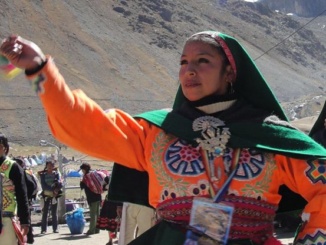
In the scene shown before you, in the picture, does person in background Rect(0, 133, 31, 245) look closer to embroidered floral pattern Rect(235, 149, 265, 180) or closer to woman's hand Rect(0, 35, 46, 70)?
embroidered floral pattern Rect(235, 149, 265, 180)

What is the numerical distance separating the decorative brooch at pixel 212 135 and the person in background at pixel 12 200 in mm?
3770

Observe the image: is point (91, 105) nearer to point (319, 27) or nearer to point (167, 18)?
point (167, 18)

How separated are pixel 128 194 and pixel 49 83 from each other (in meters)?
0.76

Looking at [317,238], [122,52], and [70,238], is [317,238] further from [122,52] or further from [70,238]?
[122,52]

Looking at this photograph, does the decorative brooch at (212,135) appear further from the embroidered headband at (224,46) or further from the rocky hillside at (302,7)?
the rocky hillside at (302,7)

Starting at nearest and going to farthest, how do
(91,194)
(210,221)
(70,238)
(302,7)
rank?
(210,221) → (70,238) → (91,194) → (302,7)

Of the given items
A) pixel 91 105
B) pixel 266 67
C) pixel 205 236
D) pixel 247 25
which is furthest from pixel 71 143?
pixel 247 25

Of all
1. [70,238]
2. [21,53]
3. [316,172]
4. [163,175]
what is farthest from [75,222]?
[21,53]

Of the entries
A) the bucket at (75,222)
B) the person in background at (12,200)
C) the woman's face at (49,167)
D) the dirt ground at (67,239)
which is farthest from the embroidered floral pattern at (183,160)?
the woman's face at (49,167)

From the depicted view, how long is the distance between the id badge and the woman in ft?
0.08

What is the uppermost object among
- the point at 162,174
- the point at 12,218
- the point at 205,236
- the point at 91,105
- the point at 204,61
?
the point at 204,61

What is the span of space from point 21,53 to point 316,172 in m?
1.22

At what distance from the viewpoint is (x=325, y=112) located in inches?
209

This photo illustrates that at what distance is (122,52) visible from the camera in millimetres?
74938
